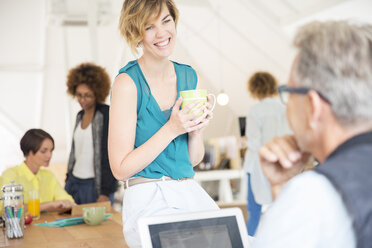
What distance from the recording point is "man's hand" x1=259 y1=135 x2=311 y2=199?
2.87 ft

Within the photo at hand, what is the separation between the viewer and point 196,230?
1.03m

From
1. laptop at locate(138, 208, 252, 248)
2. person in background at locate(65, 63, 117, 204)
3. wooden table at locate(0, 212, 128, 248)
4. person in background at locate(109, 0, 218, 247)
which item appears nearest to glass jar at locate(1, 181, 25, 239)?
wooden table at locate(0, 212, 128, 248)

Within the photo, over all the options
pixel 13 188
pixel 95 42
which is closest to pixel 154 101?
pixel 13 188

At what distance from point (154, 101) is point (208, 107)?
15 centimetres

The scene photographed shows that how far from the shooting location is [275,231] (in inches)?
27.7

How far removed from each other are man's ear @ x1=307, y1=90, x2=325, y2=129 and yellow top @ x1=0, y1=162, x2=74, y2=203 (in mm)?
2248

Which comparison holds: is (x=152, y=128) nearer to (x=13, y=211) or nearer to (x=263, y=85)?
(x=13, y=211)

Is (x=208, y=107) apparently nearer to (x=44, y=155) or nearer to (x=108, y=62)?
(x=44, y=155)

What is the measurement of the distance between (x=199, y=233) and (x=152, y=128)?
0.40m

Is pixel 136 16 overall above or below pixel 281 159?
above

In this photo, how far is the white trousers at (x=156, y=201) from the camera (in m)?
1.25

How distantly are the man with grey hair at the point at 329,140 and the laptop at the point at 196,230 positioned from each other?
0.30 meters

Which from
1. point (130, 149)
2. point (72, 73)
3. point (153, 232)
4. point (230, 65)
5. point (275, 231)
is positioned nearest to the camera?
point (275, 231)

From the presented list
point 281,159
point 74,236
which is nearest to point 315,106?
point 281,159
